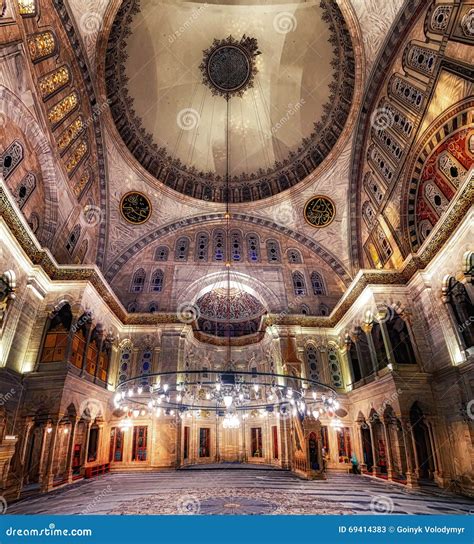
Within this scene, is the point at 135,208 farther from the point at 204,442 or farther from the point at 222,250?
the point at 204,442

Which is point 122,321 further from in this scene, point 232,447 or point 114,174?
point 232,447

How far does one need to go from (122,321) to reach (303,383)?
9.65 meters

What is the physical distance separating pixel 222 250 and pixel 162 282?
157 inches

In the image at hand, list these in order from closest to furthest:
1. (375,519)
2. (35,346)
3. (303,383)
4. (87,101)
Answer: (375,519) → (35,346) → (87,101) → (303,383)

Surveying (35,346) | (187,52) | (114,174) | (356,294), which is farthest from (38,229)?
(356,294)

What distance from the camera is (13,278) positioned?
10023 millimetres

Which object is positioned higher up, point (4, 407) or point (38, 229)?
point (38, 229)

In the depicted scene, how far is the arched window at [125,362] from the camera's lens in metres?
15.5

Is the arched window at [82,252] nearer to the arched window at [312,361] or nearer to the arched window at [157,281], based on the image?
the arched window at [157,281]

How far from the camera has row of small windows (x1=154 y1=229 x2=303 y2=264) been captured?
1844 cm

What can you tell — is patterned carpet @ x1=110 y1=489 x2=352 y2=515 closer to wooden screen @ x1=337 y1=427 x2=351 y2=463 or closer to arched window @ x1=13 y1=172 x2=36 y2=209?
wooden screen @ x1=337 y1=427 x2=351 y2=463

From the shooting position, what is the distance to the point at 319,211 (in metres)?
17.9

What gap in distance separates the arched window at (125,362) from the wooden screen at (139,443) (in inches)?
96.4

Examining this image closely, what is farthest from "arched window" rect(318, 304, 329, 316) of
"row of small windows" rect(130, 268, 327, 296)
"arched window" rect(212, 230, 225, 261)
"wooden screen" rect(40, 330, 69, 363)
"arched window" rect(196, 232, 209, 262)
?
"wooden screen" rect(40, 330, 69, 363)
